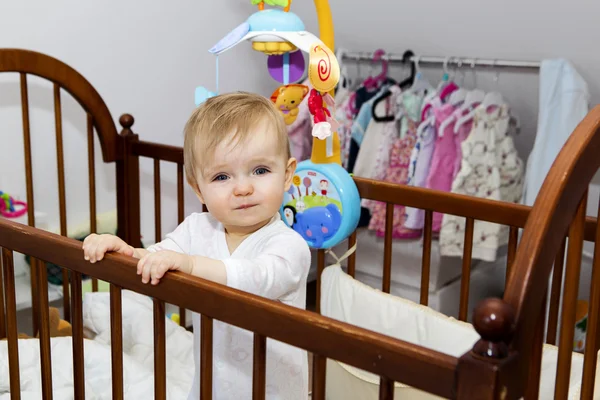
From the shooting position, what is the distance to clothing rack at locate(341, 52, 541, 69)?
6.69ft

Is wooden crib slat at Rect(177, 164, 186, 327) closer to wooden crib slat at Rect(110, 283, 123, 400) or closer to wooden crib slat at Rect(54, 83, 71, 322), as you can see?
wooden crib slat at Rect(54, 83, 71, 322)

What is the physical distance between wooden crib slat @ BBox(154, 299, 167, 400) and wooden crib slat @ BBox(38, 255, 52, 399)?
214mm

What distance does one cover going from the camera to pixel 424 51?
2320 millimetres

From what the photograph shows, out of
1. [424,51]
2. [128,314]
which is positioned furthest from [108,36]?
[424,51]

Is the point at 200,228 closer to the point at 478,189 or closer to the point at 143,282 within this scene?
the point at 143,282

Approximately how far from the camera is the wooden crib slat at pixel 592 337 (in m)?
0.98

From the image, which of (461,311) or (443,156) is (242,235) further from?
(443,156)

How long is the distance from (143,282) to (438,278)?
1.35m

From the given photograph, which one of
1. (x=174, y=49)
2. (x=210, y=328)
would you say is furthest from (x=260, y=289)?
(x=174, y=49)

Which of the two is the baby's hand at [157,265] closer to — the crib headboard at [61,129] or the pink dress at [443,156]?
the crib headboard at [61,129]

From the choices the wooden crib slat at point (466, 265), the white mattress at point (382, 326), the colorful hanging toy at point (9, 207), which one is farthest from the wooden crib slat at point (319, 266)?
the colorful hanging toy at point (9, 207)

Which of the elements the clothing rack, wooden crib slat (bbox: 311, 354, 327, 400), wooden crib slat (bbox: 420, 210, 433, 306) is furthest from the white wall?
wooden crib slat (bbox: 311, 354, 327, 400)

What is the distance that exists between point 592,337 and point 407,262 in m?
1.19

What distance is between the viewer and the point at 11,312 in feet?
3.72
